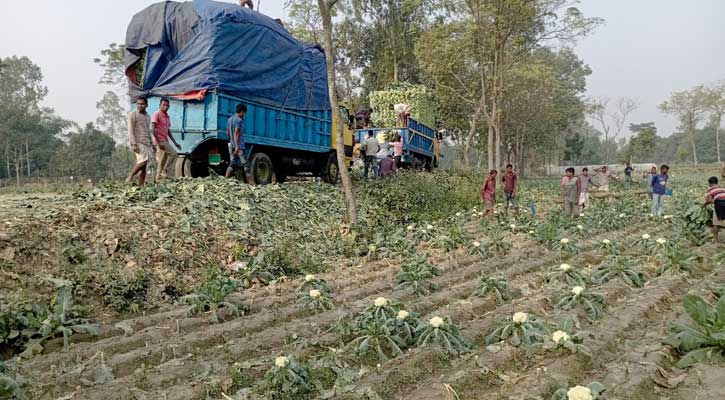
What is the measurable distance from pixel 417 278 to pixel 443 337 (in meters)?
2.01

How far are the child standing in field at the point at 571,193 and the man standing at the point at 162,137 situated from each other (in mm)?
8477

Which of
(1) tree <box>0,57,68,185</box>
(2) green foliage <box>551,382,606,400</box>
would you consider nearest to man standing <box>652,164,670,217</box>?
(2) green foliage <box>551,382,606,400</box>

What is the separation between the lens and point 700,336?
11.7 feet

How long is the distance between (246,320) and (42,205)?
154 inches

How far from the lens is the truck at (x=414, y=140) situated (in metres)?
Result: 16.1

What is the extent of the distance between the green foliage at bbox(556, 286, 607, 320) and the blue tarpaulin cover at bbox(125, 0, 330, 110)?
682 cm

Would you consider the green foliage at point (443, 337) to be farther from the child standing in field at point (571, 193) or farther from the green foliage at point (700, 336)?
the child standing in field at point (571, 193)

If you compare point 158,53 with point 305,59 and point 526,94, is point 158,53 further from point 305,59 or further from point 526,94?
point 526,94

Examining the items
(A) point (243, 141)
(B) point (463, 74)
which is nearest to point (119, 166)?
(B) point (463, 74)

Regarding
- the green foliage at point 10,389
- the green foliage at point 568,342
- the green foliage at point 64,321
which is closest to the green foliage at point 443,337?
the green foliage at point 568,342

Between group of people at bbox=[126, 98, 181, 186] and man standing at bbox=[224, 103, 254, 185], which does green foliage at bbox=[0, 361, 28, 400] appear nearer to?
group of people at bbox=[126, 98, 181, 186]

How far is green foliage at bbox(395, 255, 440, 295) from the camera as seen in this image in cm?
560

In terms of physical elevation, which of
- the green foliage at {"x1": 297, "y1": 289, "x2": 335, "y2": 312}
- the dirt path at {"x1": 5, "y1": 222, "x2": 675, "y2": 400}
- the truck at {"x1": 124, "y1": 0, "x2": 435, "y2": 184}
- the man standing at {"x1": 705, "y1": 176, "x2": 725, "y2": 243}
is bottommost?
the dirt path at {"x1": 5, "y1": 222, "x2": 675, "y2": 400}

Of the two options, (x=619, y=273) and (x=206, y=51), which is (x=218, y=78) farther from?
(x=619, y=273)
